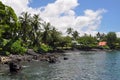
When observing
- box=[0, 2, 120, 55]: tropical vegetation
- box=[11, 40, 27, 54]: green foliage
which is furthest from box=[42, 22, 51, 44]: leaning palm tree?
box=[11, 40, 27, 54]: green foliage

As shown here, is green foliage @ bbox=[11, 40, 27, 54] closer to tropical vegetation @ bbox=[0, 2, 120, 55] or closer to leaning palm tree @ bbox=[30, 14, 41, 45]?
tropical vegetation @ bbox=[0, 2, 120, 55]

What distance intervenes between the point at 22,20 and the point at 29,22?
A: 4402mm

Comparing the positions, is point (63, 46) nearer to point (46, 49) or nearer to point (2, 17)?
point (46, 49)

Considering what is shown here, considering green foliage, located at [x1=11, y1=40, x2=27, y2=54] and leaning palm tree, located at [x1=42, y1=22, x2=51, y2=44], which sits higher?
leaning palm tree, located at [x1=42, y1=22, x2=51, y2=44]

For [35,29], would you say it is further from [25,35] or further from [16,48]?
[16,48]

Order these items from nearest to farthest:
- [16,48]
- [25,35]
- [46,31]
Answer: [16,48] → [25,35] → [46,31]

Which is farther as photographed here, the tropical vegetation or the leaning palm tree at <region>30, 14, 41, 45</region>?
the leaning palm tree at <region>30, 14, 41, 45</region>

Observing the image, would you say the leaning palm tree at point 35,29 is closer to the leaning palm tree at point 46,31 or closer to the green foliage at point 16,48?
the leaning palm tree at point 46,31

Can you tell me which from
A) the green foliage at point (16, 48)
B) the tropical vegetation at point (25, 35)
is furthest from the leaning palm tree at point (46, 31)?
the green foliage at point (16, 48)

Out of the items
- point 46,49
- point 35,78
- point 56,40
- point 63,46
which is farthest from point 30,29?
point 35,78

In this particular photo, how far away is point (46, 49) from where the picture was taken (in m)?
138

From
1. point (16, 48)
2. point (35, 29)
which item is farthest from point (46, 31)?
point (16, 48)

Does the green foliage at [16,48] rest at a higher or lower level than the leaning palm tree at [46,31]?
lower

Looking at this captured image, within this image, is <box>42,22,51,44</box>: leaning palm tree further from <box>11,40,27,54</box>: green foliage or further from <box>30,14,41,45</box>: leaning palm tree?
<box>11,40,27,54</box>: green foliage
